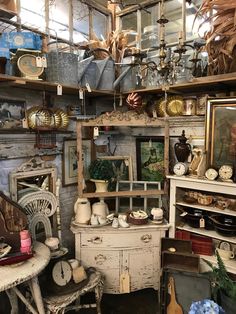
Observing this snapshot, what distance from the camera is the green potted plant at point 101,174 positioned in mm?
2354

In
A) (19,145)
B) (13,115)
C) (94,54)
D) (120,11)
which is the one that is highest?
(120,11)

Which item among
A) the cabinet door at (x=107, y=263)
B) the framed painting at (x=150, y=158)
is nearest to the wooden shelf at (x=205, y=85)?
the framed painting at (x=150, y=158)

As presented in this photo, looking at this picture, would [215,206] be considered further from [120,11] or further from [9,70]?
[120,11]

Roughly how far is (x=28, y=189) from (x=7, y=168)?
0.25 meters

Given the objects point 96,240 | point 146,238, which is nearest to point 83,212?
point 96,240

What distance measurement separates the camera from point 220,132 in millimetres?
2086

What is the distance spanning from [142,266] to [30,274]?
103 centimetres

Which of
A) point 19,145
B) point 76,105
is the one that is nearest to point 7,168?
point 19,145

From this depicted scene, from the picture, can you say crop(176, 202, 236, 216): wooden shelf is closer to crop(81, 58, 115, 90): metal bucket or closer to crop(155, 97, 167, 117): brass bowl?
crop(155, 97, 167, 117): brass bowl

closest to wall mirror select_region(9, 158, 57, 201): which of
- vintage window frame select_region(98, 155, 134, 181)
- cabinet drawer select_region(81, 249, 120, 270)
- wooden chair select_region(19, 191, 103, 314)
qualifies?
wooden chair select_region(19, 191, 103, 314)

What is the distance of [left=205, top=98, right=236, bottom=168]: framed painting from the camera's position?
203cm

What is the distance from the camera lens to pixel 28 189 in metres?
2.21

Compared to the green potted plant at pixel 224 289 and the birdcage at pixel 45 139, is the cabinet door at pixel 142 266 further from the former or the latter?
the birdcage at pixel 45 139

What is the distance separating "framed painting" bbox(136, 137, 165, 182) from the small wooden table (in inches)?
47.1
